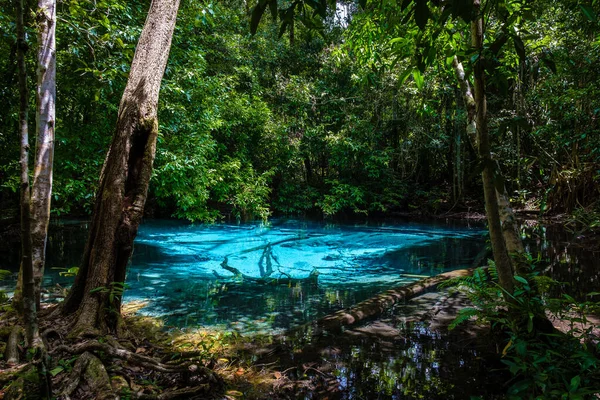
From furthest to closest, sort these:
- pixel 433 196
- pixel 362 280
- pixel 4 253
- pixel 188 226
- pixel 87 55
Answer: pixel 433 196 → pixel 188 226 → pixel 4 253 → pixel 362 280 → pixel 87 55

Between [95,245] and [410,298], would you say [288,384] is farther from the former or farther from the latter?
[410,298]

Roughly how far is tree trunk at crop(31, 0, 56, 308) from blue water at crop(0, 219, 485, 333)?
5.14 ft

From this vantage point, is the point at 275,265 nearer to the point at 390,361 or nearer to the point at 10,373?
the point at 390,361

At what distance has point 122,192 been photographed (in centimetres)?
318

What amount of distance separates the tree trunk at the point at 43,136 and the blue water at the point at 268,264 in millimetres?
1567

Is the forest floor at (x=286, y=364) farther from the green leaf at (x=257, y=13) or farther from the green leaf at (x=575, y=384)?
the green leaf at (x=257, y=13)

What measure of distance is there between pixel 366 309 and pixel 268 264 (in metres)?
4.14

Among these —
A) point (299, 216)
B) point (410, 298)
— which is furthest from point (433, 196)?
point (410, 298)

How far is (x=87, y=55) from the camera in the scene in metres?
5.34

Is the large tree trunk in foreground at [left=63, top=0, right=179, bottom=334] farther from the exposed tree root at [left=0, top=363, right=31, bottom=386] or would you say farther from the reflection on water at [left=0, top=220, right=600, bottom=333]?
the reflection on water at [left=0, top=220, right=600, bottom=333]

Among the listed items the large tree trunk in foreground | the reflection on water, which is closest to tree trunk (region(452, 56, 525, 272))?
the reflection on water

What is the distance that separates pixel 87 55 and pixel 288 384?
537 centimetres

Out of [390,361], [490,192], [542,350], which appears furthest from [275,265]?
[542,350]

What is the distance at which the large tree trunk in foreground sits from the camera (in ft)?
10.1
